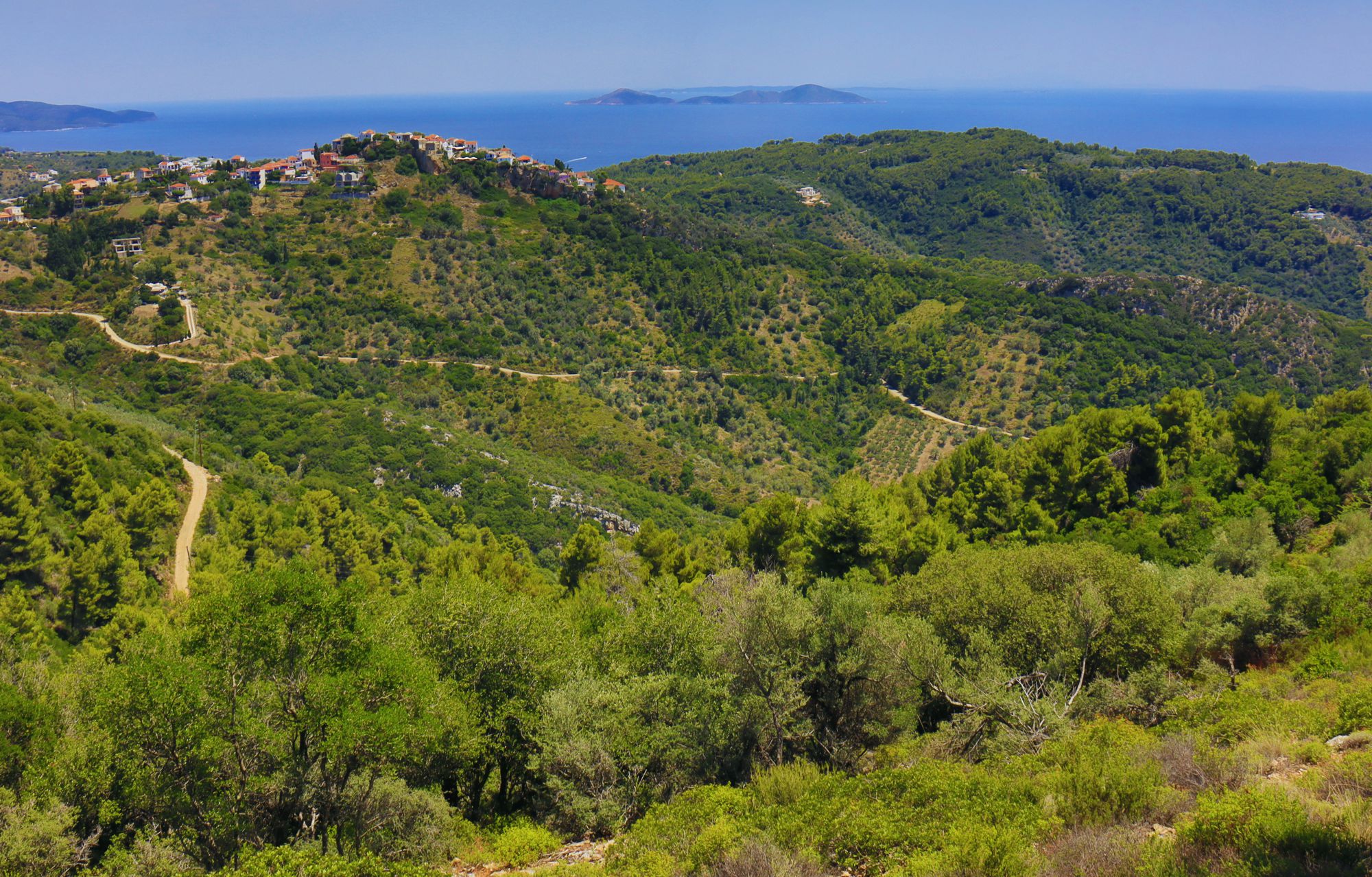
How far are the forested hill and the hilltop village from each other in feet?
143

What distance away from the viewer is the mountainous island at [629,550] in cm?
997

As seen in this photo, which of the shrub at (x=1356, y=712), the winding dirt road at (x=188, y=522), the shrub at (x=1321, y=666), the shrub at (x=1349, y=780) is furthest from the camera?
the winding dirt road at (x=188, y=522)

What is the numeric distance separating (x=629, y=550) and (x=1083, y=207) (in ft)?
427

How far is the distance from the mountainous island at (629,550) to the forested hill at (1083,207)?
48.8m

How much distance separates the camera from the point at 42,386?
4100 centimetres

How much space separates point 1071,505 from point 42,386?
47.0 m

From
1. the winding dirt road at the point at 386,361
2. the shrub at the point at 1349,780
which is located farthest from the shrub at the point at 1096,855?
the winding dirt road at the point at 386,361

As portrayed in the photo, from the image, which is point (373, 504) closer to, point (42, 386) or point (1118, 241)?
point (42, 386)

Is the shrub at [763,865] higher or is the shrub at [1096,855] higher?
the shrub at [1096,855]

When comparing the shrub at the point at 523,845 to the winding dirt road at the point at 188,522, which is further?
the winding dirt road at the point at 188,522

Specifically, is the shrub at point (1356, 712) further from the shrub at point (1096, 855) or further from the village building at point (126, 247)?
the village building at point (126, 247)

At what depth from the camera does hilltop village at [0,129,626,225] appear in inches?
2753

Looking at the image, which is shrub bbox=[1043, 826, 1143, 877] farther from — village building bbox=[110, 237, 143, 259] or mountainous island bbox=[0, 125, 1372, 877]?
village building bbox=[110, 237, 143, 259]

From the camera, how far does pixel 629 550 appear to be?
31.0 meters
